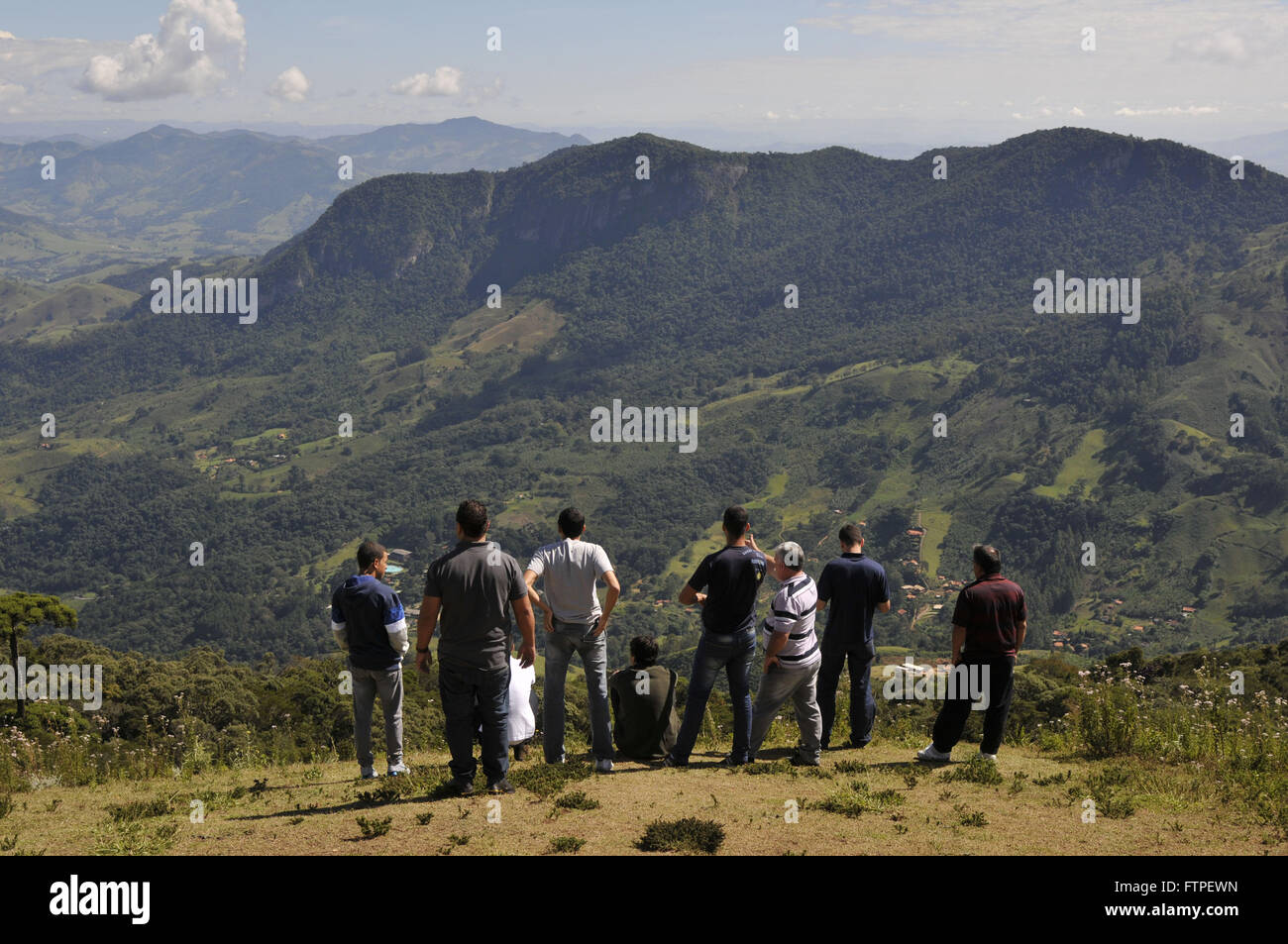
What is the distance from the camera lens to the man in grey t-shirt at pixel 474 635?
29.0 ft

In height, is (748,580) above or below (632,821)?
above

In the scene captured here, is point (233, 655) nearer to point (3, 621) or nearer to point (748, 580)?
point (3, 621)

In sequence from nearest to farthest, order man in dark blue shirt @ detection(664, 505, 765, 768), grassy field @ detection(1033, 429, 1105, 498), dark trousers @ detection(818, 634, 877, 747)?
man in dark blue shirt @ detection(664, 505, 765, 768)
dark trousers @ detection(818, 634, 877, 747)
grassy field @ detection(1033, 429, 1105, 498)

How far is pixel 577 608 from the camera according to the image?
33.0ft

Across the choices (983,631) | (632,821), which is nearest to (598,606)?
(632,821)

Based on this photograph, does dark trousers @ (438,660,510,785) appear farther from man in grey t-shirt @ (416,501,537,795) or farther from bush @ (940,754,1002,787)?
bush @ (940,754,1002,787)

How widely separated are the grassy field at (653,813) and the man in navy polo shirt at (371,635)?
2.77ft

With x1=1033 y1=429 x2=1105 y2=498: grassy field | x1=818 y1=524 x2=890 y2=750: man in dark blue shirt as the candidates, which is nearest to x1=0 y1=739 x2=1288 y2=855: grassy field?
x1=818 y1=524 x2=890 y2=750: man in dark blue shirt

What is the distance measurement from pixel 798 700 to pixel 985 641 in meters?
2.23

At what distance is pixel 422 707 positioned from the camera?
85.1ft

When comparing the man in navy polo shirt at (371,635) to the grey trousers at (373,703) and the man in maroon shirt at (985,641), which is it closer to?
the grey trousers at (373,703)

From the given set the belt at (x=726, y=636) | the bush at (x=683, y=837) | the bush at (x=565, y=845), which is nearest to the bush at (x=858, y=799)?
the bush at (x=683, y=837)

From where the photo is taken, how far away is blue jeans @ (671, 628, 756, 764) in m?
10.2
